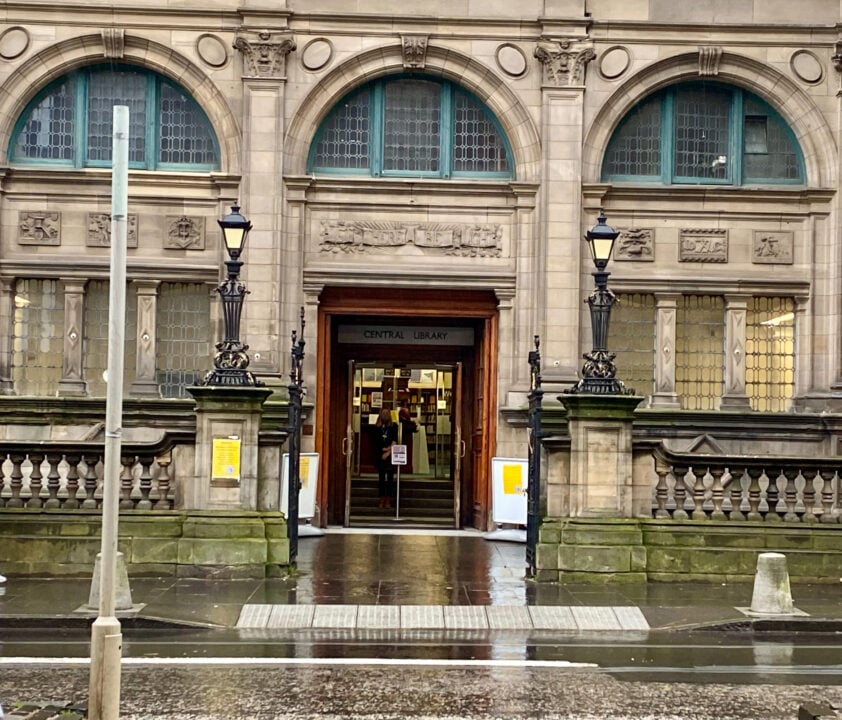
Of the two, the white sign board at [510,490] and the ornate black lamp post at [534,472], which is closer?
the ornate black lamp post at [534,472]

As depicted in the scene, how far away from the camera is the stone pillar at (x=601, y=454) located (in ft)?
59.9

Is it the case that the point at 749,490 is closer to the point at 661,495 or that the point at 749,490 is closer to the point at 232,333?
the point at 661,495

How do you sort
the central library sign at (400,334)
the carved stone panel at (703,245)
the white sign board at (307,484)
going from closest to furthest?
the white sign board at (307,484)
the carved stone panel at (703,245)
the central library sign at (400,334)

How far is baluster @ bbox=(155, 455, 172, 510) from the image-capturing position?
18.4m

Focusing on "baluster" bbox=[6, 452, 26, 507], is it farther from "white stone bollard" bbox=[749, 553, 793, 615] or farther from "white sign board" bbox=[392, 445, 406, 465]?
"white sign board" bbox=[392, 445, 406, 465]

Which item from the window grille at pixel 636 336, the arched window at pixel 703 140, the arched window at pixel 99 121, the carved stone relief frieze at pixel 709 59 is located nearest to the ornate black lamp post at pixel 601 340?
the window grille at pixel 636 336

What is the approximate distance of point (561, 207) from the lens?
84.5 feet

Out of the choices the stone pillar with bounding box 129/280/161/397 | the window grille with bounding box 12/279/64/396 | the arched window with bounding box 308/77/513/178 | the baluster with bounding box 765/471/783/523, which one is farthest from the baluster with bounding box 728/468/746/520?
the window grille with bounding box 12/279/64/396

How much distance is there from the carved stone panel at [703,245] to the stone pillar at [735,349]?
2.68ft

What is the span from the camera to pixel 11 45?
25.7 metres

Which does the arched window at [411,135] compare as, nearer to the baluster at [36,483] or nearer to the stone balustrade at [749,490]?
the stone balustrade at [749,490]

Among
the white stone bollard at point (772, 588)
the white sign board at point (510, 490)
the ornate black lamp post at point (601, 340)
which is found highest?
the ornate black lamp post at point (601, 340)

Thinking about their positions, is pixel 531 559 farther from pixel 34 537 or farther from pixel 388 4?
pixel 388 4

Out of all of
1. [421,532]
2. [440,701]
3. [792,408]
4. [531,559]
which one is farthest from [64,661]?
[792,408]
